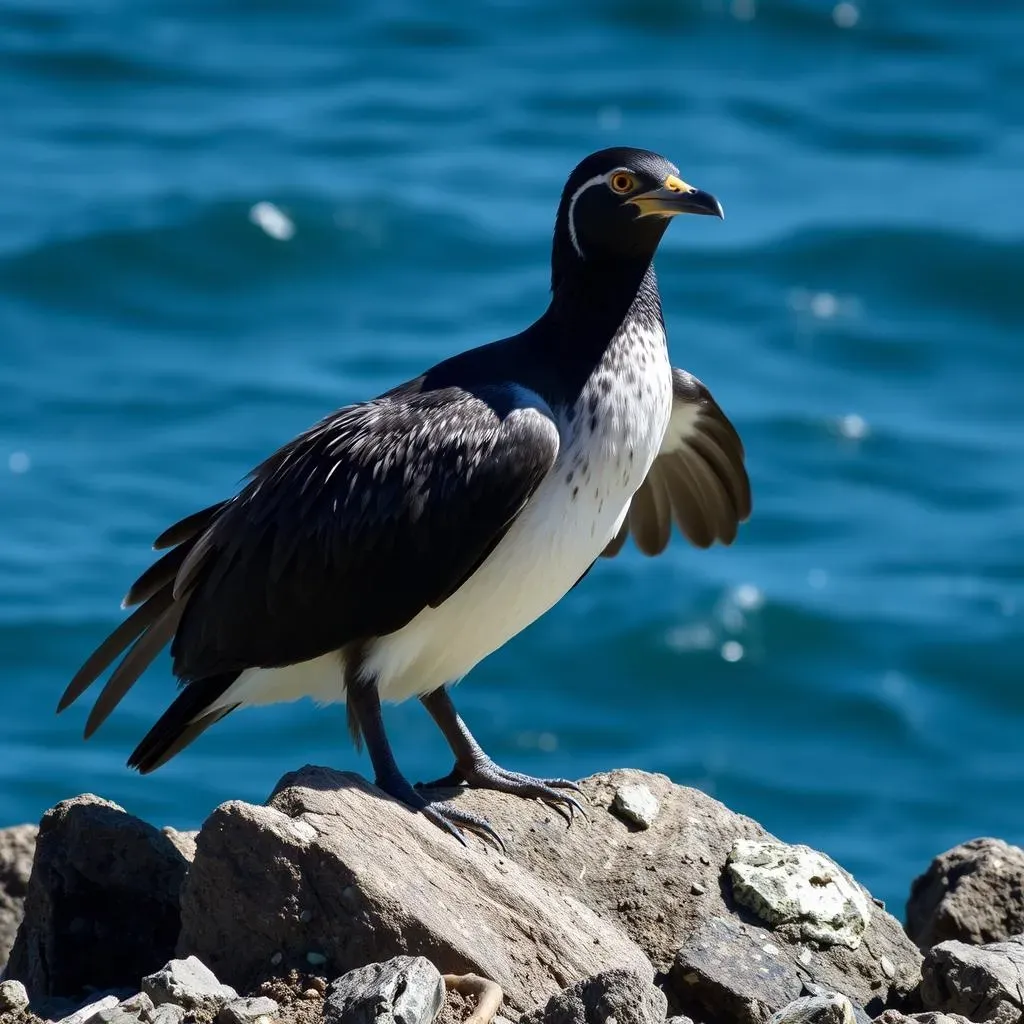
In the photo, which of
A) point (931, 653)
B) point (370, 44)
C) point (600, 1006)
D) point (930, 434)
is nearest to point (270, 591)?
point (600, 1006)

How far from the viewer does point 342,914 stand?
25.5 feet

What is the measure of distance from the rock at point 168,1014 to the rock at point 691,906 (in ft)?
6.47

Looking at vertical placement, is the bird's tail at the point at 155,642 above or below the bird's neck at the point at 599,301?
below

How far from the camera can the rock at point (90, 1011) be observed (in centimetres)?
736

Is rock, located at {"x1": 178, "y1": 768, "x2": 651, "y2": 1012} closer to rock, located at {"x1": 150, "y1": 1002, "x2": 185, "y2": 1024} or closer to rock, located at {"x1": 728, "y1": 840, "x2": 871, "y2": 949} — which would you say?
rock, located at {"x1": 150, "y1": 1002, "x2": 185, "y2": 1024}

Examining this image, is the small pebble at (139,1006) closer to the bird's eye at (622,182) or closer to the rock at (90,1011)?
the rock at (90,1011)

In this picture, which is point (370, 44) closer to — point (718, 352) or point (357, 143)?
point (357, 143)

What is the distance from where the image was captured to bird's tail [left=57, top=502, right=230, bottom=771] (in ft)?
32.5

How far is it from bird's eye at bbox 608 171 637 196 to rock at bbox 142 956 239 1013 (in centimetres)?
409

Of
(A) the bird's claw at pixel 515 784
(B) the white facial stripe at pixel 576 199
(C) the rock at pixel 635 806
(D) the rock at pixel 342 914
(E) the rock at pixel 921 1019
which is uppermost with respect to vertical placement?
(B) the white facial stripe at pixel 576 199

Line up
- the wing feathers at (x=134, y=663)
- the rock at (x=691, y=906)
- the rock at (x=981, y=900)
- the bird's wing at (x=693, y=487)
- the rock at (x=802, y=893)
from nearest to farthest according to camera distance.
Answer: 1. the rock at (x=691, y=906)
2. the rock at (x=802, y=893)
3. the rock at (x=981, y=900)
4. the wing feathers at (x=134, y=663)
5. the bird's wing at (x=693, y=487)

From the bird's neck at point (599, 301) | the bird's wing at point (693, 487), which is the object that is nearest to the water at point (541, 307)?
the bird's wing at point (693, 487)

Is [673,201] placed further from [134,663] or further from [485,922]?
[485,922]

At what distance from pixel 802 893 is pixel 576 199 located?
3246 millimetres
